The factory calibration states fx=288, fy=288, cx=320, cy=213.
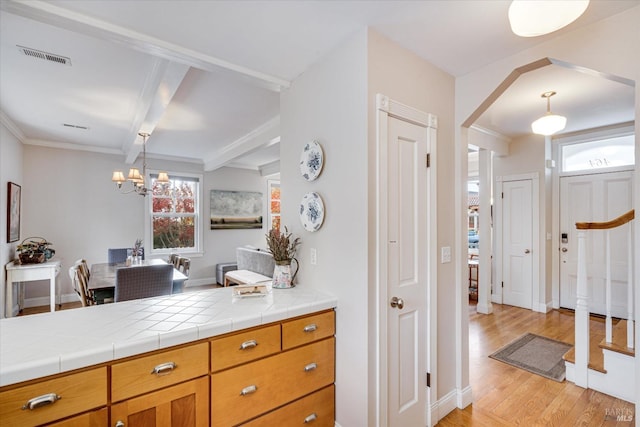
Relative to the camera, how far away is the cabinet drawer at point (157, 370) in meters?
1.20

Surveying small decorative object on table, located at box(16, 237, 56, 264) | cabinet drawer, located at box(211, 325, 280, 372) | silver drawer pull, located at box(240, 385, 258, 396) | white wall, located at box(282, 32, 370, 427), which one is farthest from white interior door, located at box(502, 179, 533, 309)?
small decorative object on table, located at box(16, 237, 56, 264)

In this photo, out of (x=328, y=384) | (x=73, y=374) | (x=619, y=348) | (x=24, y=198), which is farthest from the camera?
(x=24, y=198)

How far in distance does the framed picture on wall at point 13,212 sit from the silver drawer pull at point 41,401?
172 inches

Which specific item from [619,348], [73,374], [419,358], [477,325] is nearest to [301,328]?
[419,358]

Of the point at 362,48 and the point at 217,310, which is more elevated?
the point at 362,48

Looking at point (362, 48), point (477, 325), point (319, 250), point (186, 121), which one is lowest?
point (477, 325)

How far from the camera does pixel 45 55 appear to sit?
232 centimetres

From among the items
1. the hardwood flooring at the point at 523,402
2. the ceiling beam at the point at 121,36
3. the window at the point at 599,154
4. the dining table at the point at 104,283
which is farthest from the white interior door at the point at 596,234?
the dining table at the point at 104,283

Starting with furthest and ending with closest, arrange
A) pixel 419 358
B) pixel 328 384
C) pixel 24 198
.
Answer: pixel 24 198 < pixel 419 358 < pixel 328 384

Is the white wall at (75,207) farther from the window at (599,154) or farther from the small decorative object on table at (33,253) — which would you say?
the window at (599,154)

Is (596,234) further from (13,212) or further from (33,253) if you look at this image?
(13,212)

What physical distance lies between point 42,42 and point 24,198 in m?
3.93

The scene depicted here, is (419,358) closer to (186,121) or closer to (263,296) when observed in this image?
(263,296)

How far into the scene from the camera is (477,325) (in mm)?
3904
